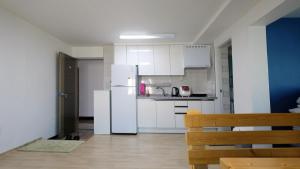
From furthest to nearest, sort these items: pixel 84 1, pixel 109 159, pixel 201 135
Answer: pixel 109 159 < pixel 84 1 < pixel 201 135

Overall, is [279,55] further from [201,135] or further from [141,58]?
[141,58]

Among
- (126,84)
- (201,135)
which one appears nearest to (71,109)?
(126,84)

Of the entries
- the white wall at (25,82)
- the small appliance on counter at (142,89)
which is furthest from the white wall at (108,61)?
the white wall at (25,82)

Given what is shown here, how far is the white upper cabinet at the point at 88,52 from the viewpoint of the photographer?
17.8 ft

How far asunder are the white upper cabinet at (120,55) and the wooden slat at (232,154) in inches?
157

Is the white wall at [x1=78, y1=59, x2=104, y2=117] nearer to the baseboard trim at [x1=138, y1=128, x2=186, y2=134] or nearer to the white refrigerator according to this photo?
the white refrigerator

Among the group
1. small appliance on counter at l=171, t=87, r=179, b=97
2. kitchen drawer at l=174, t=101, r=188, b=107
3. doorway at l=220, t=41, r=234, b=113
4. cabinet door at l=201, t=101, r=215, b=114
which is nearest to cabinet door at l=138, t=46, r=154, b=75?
small appliance on counter at l=171, t=87, r=179, b=97

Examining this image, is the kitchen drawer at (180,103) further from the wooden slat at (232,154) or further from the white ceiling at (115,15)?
the wooden slat at (232,154)

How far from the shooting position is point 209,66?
5047mm

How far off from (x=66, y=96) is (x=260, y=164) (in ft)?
15.2

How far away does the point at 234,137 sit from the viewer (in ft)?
4.80

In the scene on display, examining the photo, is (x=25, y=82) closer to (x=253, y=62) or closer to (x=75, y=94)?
(x=75, y=94)

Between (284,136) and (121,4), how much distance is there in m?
2.55

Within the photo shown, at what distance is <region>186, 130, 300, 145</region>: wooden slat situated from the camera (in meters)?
1.44
